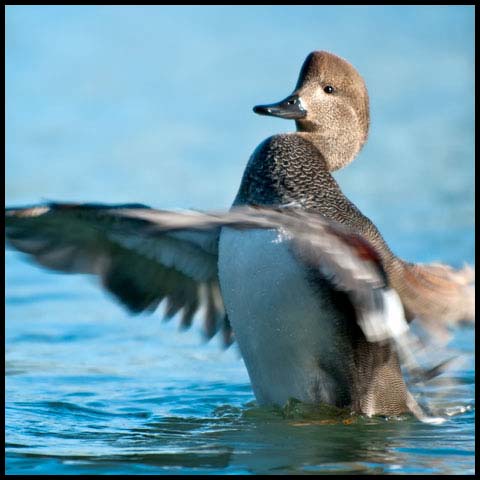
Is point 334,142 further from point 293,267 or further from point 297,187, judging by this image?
point 293,267

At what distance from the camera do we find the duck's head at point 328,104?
7.02 metres

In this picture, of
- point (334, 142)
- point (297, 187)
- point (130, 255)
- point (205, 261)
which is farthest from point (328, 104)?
point (130, 255)

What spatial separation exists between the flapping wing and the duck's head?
88 cm

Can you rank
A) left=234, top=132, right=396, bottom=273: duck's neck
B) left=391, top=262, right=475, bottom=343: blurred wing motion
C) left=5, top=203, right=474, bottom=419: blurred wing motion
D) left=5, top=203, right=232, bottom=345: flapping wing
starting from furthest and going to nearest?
left=5, top=203, right=232, bottom=345: flapping wing, left=234, top=132, right=396, bottom=273: duck's neck, left=391, top=262, right=475, bottom=343: blurred wing motion, left=5, top=203, right=474, bottom=419: blurred wing motion

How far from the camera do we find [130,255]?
22.1 feet

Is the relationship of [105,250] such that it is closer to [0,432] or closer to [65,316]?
[0,432]

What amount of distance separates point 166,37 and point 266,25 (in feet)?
3.52

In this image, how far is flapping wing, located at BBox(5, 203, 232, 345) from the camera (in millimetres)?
6461

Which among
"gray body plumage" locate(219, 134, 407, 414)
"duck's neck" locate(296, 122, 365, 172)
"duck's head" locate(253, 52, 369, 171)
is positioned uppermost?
"duck's head" locate(253, 52, 369, 171)

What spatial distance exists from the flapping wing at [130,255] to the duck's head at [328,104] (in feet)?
2.88

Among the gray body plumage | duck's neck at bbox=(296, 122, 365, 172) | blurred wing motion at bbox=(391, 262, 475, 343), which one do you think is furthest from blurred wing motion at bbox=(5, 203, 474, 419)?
duck's neck at bbox=(296, 122, 365, 172)

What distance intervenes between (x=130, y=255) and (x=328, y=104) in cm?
125

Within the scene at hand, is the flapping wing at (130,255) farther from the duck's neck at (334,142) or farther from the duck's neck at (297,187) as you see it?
the duck's neck at (334,142)

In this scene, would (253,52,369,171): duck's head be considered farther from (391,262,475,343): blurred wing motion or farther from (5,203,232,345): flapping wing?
(391,262,475,343): blurred wing motion
